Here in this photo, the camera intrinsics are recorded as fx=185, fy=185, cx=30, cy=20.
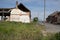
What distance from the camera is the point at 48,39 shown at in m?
13.2

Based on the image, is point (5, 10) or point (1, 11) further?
point (5, 10)

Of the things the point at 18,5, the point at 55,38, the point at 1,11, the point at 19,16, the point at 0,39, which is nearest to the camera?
the point at 0,39

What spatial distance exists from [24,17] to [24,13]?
59.4 inches

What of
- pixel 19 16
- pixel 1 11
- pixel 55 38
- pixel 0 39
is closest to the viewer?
pixel 0 39

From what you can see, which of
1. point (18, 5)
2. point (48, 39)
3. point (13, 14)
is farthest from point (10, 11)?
point (48, 39)

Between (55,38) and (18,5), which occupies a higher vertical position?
(18,5)

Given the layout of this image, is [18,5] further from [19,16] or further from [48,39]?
[48,39]

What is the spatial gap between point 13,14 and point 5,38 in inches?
1415

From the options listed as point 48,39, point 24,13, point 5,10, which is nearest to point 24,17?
point 24,13

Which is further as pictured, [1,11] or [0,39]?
[1,11]

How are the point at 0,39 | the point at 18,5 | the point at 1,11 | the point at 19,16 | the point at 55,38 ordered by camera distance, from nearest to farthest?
the point at 0,39 < the point at 55,38 < the point at 1,11 < the point at 19,16 < the point at 18,5

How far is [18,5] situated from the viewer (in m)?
50.8

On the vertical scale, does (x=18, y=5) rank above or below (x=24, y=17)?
above

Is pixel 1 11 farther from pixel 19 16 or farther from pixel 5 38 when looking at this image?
pixel 5 38
